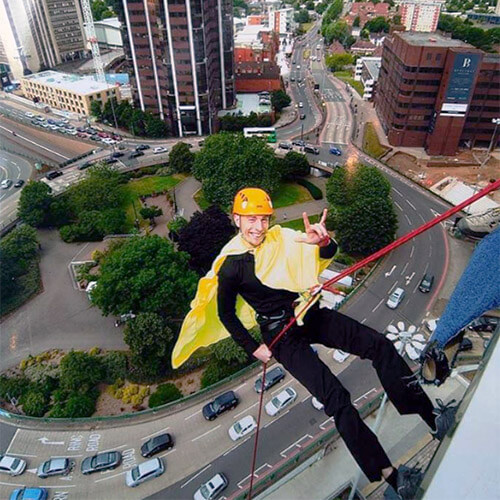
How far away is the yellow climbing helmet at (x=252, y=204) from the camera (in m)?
5.05

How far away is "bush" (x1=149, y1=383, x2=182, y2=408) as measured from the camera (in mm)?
17495

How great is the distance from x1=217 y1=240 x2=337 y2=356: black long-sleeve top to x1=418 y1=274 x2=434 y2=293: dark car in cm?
1901

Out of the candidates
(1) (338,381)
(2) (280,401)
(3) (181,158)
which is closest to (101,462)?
(2) (280,401)

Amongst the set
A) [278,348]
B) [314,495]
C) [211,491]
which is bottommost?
[211,491]

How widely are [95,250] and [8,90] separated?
47320mm

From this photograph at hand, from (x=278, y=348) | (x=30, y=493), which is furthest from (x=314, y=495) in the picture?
(x=30, y=493)

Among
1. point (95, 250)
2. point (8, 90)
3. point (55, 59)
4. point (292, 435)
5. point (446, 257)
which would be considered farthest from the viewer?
point (55, 59)

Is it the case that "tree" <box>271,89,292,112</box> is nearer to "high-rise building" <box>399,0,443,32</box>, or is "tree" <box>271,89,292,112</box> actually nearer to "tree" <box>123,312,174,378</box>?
"tree" <box>123,312,174,378</box>

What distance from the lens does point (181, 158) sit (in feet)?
117

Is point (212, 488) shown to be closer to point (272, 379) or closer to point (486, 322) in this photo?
point (272, 379)

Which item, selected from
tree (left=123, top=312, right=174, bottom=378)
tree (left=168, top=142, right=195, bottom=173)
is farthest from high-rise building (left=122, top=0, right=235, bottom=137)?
tree (left=123, top=312, right=174, bottom=378)

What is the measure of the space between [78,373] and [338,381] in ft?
54.4

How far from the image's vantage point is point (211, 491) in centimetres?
1287

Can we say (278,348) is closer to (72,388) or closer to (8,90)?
(72,388)
